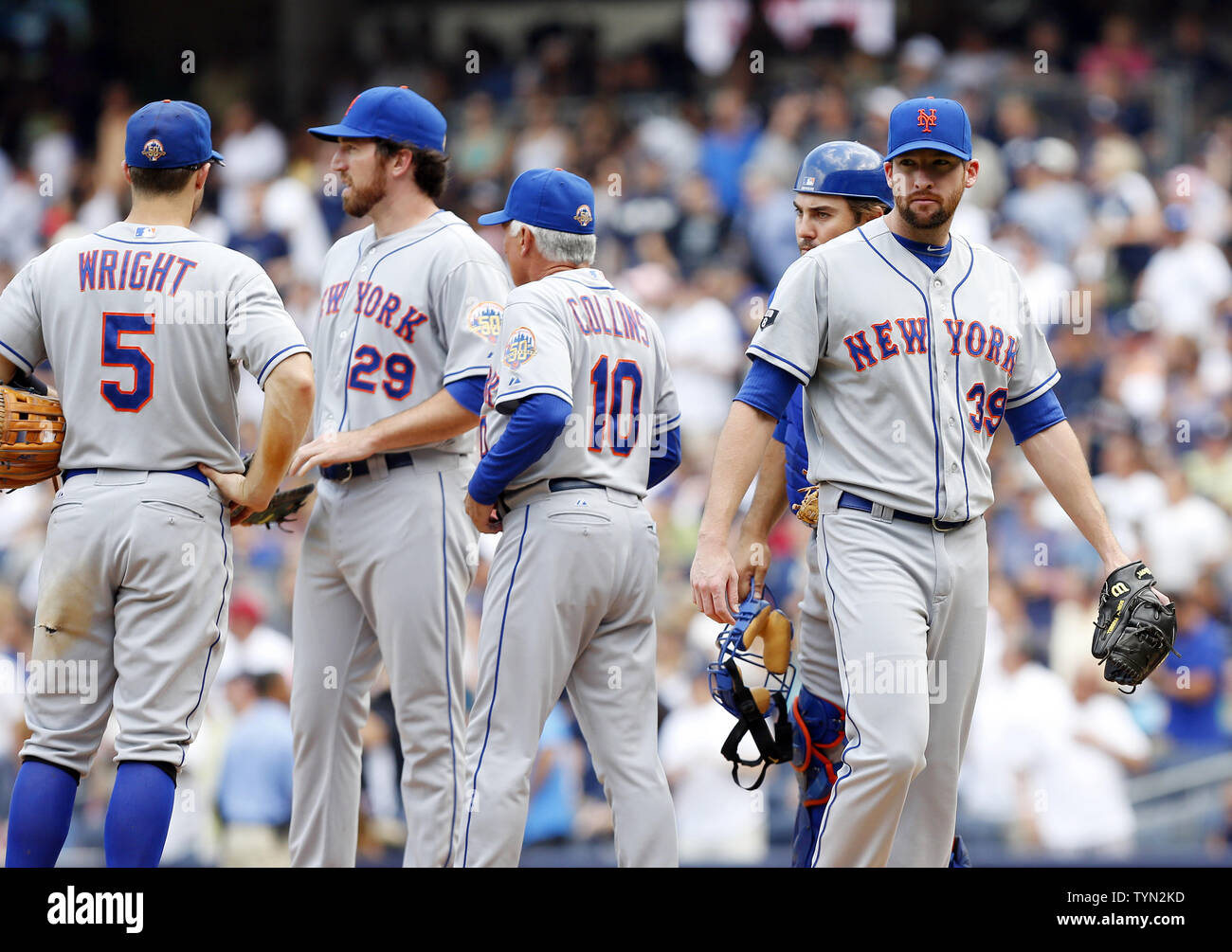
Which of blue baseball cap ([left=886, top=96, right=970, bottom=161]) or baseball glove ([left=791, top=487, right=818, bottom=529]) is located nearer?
blue baseball cap ([left=886, top=96, right=970, bottom=161])

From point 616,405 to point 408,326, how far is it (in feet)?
2.18

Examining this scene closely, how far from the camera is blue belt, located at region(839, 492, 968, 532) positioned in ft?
12.9

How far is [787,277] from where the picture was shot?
4.06 m

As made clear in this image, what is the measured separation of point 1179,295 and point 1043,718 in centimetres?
350

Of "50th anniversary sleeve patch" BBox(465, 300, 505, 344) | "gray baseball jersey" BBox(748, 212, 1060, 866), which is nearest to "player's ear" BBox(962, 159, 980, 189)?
"gray baseball jersey" BBox(748, 212, 1060, 866)

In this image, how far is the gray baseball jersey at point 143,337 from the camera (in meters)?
4.10

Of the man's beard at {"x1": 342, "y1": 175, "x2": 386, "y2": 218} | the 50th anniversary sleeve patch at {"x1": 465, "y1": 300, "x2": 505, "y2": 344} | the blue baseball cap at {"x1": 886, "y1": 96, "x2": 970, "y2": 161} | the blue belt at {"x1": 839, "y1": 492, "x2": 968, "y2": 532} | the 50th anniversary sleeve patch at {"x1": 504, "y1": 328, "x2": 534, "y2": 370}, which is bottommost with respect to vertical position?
the blue belt at {"x1": 839, "y1": 492, "x2": 968, "y2": 532}

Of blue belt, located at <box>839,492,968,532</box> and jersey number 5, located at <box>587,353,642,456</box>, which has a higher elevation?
jersey number 5, located at <box>587,353,642,456</box>

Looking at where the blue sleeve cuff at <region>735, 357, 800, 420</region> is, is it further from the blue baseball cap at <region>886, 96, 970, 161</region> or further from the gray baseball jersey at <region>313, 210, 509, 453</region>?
the gray baseball jersey at <region>313, 210, 509, 453</region>

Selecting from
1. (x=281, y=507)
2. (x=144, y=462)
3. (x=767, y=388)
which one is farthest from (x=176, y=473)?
(x=767, y=388)

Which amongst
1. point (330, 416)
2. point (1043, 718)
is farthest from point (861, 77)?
point (330, 416)

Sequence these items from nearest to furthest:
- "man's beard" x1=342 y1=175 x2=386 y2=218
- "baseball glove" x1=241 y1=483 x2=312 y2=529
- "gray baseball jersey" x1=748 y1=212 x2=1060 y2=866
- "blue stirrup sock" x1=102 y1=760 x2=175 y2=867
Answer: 1. "gray baseball jersey" x1=748 y1=212 x2=1060 y2=866
2. "blue stirrup sock" x1=102 y1=760 x2=175 y2=867
3. "baseball glove" x1=241 y1=483 x2=312 y2=529
4. "man's beard" x1=342 y1=175 x2=386 y2=218

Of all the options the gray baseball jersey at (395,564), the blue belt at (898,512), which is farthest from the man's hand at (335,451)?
the blue belt at (898,512)

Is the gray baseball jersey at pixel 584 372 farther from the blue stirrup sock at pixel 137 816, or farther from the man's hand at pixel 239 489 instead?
the blue stirrup sock at pixel 137 816
